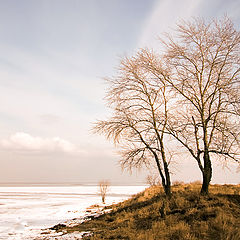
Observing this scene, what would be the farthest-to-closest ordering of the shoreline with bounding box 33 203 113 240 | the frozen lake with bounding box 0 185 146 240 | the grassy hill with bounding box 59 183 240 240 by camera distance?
the frozen lake with bounding box 0 185 146 240 → the shoreline with bounding box 33 203 113 240 → the grassy hill with bounding box 59 183 240 240

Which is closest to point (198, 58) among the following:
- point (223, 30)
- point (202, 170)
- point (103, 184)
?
point (223, 30)

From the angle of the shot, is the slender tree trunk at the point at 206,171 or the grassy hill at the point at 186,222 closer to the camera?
the grassy hill at the point at 186,222

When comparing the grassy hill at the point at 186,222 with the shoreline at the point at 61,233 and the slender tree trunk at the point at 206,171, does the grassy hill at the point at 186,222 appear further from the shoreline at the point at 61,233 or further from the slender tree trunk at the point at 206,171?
the shoreline at the point at 61,233

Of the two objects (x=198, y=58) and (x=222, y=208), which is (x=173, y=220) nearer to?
(x=222, y=208)

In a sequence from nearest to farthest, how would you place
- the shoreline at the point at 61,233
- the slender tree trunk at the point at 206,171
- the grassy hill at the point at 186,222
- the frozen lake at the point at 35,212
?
the grassy hill at the point at 186,222 < the shoreline at the point at 61,233 < the slender tree trunk at the point at 206,171 < the frozen lake at the point at 35,212

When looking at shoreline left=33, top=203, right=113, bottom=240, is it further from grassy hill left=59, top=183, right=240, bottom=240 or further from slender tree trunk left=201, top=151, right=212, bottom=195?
slender tree trunk left=201, top=151, right=212, bottom=195

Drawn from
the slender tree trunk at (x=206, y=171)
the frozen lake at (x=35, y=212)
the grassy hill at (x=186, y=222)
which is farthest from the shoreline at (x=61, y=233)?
the slender tree trunk at (x=206, y=171)

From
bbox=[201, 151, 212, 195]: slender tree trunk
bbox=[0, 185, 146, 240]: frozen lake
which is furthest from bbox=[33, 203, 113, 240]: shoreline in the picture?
bbox=[201, 151, 212, 195]: slender tree trunk

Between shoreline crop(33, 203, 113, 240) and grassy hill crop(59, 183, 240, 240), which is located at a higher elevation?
grassy hill crop(59, 183, 240, 240)

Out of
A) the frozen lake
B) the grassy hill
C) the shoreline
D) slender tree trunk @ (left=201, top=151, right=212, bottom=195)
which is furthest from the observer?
the frozen lake

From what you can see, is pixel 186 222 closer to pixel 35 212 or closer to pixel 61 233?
pixel 61 233

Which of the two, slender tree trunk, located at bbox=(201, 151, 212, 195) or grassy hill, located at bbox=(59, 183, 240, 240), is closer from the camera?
grassy hill, located at bbox=(59, 183, 240, 240)

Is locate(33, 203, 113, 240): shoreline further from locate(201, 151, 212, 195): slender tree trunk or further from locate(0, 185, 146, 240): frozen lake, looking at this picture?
locate(201, 151, 212, 195): slender tree trunk

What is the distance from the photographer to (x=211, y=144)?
1351 centimetres
